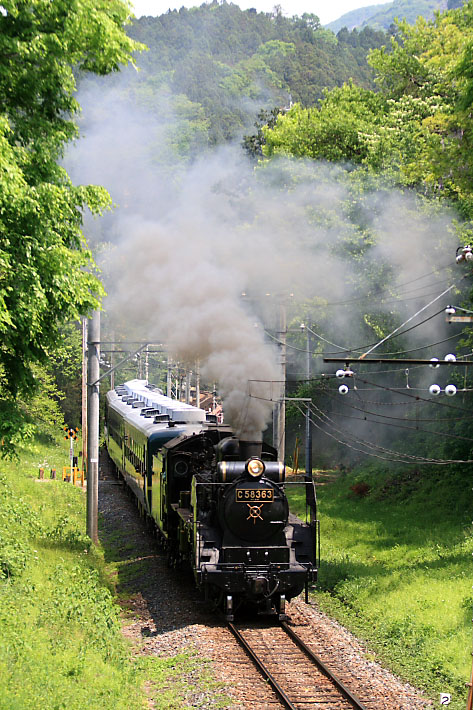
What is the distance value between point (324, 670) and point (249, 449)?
3895mm

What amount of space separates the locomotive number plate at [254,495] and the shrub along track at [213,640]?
222 centimetres

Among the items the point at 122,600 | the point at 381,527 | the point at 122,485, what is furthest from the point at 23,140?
the point at 122,485

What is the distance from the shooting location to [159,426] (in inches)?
771

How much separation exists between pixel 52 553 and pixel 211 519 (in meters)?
4.41

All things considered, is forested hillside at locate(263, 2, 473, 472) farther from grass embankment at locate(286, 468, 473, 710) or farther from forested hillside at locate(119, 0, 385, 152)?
forested hillside at locate(119, 0, 385, 152)

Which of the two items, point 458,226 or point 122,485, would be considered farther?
point 122,485

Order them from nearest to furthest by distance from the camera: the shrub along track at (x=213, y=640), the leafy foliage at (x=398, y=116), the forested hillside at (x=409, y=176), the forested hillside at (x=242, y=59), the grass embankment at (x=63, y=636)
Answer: the grass embankment at (x=63, y=636), the shrub along track at (x=213, y=640), the forested hillside at (x=409, y=176), the leafy foliage at (x=398, y=116), the forested hillside at (x=242, y=59)

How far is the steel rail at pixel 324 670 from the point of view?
945 cm

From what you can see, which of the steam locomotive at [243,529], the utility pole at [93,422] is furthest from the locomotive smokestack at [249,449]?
the utility pole at [93,422]

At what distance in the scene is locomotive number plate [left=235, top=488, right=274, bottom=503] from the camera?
495 inches

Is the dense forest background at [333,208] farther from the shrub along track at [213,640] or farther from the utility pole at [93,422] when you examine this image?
the shrub along track at [213,640]

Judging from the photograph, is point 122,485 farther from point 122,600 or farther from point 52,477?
point 122,600

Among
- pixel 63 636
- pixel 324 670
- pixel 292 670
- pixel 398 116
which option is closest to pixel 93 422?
pixel 63 636

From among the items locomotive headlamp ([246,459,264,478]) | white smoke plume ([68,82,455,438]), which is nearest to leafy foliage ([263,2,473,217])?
white smoke plume ([68,82,455,438])
